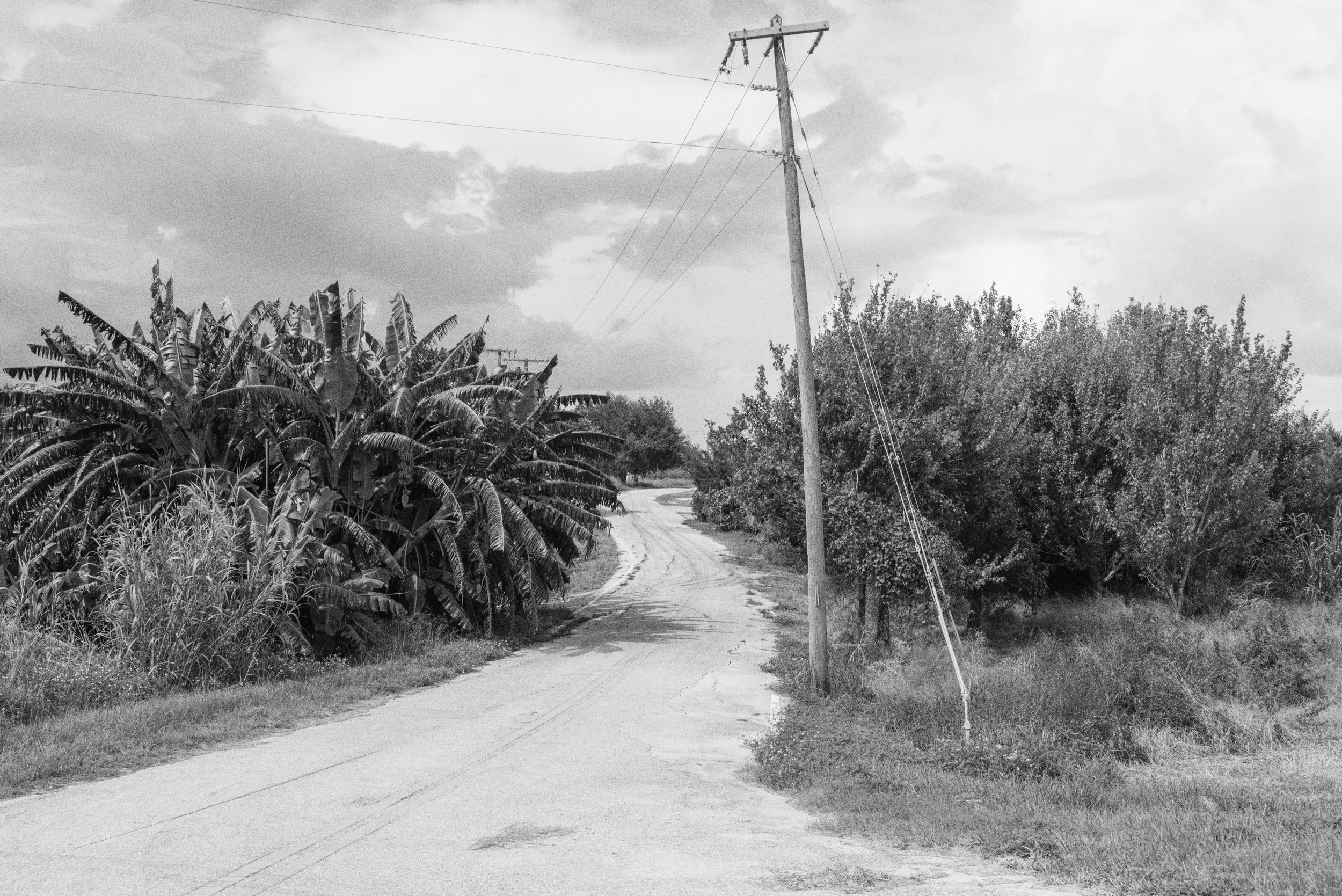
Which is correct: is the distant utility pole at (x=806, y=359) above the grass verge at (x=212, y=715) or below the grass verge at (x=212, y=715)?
above

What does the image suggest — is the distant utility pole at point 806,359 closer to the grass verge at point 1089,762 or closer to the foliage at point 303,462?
the grass verge at point 1089,762

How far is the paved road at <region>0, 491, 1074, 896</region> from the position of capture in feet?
19.7

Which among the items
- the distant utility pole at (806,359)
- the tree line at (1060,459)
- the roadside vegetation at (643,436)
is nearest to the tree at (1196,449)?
the tree line at (1060,459)

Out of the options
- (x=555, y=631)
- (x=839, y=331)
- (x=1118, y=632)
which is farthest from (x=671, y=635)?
(x=1118, y=632)

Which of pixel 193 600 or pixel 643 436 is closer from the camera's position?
pixel 193 600

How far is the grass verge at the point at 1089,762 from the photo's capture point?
20.5 ft

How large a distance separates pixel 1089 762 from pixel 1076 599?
58.8 ft

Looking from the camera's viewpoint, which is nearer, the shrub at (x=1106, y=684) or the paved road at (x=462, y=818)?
the paved road at (x=462, y=818)

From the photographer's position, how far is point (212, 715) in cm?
1124

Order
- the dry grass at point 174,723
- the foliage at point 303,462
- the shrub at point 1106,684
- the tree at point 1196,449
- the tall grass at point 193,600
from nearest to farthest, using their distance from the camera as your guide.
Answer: the dry grass at point 174,723 < the shrub at point 1106,684 < the tall grass at point 193,600 < the foliage at point 303,462 < the tree at point 1196,449

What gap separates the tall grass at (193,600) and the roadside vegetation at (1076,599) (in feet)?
25.2

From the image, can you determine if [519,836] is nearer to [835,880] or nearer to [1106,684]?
[835,880]

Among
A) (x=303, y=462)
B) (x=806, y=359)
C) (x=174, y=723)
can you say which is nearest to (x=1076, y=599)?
(x=806, y=359)

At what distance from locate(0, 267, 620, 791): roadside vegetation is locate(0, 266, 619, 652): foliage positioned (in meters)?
0.05
